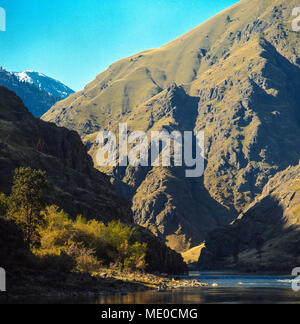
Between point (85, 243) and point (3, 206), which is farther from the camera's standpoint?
point (85, 243)

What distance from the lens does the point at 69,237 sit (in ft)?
394

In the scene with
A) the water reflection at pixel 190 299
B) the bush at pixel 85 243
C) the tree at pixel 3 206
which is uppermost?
the tree at pixel 3 206

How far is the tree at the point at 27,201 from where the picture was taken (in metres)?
106

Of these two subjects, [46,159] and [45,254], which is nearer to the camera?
[45,254]

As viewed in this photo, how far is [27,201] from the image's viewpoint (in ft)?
350

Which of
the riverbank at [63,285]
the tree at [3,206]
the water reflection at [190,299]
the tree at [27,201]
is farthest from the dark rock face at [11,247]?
the tree at [3,206]

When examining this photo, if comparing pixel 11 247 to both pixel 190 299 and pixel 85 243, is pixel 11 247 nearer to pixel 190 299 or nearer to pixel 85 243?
pixel 190 299

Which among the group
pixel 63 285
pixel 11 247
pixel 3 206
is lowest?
pixel 63 285

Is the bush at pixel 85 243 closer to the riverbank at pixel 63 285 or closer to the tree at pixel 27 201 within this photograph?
the tree at pixel 27 201

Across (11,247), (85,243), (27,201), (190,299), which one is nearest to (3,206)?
(27,201)

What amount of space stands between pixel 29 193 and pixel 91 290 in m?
25.1

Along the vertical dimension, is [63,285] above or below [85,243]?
below

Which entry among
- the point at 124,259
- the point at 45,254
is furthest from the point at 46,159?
Result: the point at 45,254
